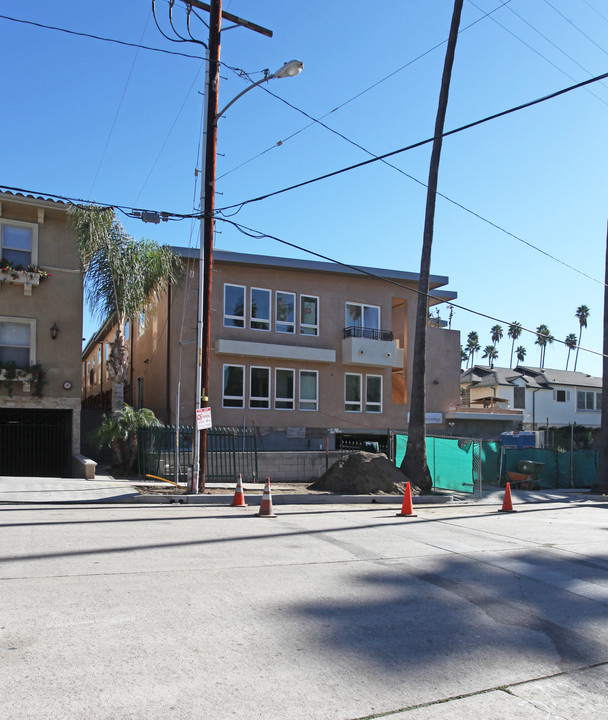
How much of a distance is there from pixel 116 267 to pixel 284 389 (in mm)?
9772

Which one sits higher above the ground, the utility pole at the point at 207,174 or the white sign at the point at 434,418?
the utility pole at the point at 207,174

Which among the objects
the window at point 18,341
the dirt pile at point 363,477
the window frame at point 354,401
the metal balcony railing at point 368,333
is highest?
the metal balcony railing at point 368,333

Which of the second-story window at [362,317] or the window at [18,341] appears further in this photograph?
the second-story window at [362,317]

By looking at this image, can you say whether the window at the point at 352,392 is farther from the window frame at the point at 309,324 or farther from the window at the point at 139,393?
the window at the point at 139,393

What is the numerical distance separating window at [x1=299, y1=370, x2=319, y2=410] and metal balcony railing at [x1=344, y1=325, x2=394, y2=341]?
226 centimetres

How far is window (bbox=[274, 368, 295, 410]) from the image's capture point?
24641 mm

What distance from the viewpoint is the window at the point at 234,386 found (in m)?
23.6

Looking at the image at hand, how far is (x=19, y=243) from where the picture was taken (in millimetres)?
17938

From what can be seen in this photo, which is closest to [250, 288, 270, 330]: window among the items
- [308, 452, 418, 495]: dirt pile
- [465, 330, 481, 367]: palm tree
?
[308, 452, 418, 495]: dirt pile

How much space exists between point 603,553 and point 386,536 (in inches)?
116

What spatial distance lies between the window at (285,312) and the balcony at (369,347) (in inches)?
95.0

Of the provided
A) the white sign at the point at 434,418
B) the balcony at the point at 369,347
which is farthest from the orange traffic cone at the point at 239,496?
the white sign at the point at 434,418

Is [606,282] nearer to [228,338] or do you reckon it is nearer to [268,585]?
[228,338]

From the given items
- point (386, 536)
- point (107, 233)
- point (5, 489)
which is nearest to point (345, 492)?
point (386, 536)
